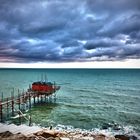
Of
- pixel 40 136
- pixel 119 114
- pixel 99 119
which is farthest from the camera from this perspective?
pixel 119 114

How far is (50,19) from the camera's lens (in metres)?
7.31

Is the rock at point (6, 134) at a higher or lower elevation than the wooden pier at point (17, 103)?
higher

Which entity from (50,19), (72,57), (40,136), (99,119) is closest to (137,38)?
(72,57)

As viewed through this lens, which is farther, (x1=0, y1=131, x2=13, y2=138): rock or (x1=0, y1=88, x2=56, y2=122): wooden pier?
(x1=0, y1=88, x2=56, y2=122): wooden pier

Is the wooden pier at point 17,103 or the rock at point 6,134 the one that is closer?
the rock at point 6,134

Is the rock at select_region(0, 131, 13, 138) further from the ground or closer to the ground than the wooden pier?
further from the ground

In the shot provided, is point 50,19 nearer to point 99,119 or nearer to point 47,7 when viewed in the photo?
point 47,7

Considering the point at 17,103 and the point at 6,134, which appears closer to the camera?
the point at 6,134

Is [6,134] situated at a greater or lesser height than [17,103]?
greater

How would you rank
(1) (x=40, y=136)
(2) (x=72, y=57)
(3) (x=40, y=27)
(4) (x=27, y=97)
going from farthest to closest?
(4) (x=27, y=97), (2) (x=72, y=57), (3) (x=40, y=27), (1) (x=40, y=136)

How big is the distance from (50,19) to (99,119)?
179 inches

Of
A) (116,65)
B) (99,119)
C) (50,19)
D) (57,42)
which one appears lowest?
(99,119)

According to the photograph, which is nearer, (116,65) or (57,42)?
(57,42)

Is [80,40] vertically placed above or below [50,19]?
below
